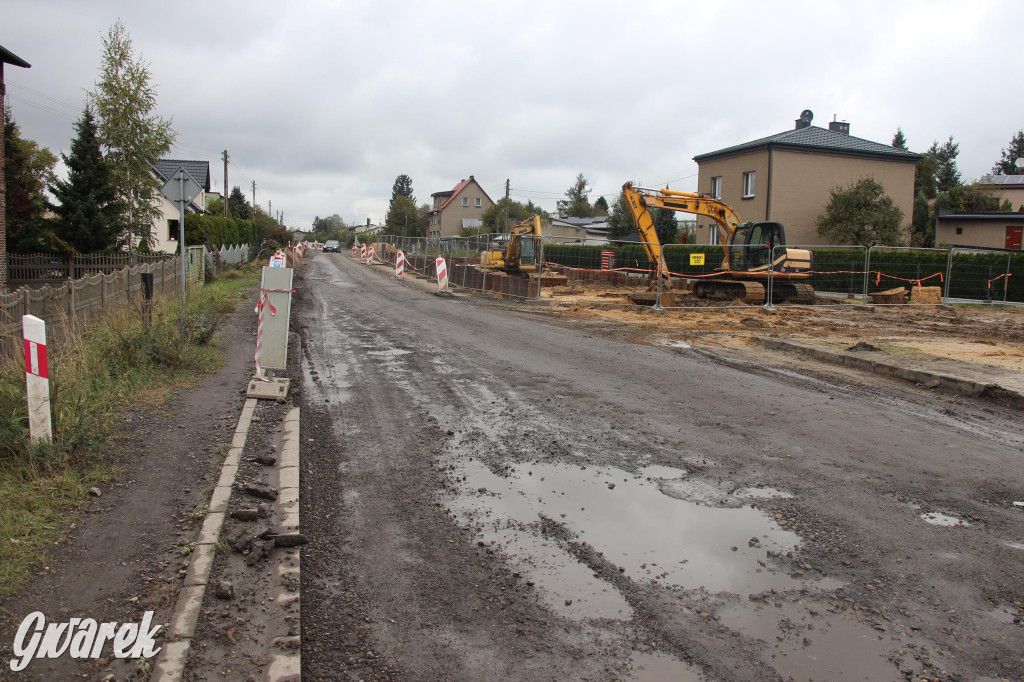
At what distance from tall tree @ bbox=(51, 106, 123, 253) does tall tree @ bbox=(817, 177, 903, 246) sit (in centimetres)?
3194

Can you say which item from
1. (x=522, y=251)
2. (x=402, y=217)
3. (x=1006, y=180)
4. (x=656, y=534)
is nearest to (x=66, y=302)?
(x=656, y=534)

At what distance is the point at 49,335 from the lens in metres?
8.71

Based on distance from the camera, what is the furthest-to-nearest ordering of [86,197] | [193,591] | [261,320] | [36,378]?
[86,197]
[261,320]
[36,378]
[193,591]

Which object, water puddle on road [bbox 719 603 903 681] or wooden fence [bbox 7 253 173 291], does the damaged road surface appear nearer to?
water puddle on road [bbox 719 603 903 681]

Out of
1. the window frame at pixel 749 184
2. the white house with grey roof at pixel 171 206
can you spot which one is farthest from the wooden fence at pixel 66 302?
the window frame at pixel 749 184

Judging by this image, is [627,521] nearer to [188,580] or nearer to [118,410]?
[188,580]

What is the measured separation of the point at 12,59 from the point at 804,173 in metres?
34.2

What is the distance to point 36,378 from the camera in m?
5.44

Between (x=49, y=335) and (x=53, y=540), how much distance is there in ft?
17.3

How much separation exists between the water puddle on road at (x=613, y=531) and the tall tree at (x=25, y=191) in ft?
84.5

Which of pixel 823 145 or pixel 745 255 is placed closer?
pixel 745 255

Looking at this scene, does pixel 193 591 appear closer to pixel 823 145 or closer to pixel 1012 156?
pixel 823 145

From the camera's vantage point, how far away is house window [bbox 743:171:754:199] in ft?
125

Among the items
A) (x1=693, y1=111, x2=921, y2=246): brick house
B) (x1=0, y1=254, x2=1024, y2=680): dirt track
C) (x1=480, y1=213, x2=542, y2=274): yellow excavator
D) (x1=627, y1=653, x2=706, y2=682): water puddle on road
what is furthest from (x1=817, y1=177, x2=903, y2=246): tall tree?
(x1=627, y1=653, x2=706, y2=682): water puddle on road
